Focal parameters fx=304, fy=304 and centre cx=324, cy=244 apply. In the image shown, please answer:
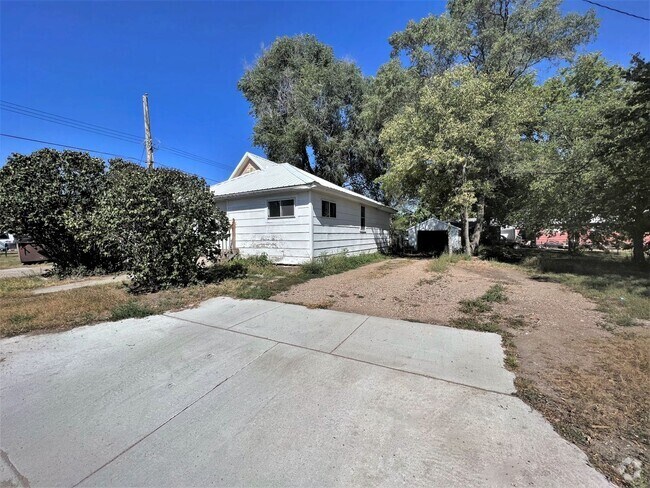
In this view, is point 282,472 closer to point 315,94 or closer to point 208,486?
point 208,486

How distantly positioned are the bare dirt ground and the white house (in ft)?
11.2

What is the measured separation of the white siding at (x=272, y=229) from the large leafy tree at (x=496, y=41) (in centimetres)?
728

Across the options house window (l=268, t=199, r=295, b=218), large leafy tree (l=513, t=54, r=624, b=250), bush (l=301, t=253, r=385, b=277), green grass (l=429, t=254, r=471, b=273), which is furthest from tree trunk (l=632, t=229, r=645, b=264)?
house window (l=268, t=199, r=295, b=218)

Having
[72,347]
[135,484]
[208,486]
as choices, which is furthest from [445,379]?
[72,347]

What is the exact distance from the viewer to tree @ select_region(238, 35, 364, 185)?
2055 centimetres

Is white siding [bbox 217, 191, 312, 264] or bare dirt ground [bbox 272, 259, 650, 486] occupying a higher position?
white siding [bbox 217, 191, 312, 264]

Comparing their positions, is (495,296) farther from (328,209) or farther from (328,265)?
(328,209)

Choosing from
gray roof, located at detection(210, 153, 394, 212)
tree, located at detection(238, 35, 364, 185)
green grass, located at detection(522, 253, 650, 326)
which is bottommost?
green grass, located at detection(522, 253, 650, 326)

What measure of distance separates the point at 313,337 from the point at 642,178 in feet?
35.2

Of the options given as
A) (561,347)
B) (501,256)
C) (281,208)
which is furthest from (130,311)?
(501,256)

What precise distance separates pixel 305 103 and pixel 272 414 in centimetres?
2083

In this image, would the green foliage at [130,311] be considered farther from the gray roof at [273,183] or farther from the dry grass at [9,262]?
the dry grass at [9,262]

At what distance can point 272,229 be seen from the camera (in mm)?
11773

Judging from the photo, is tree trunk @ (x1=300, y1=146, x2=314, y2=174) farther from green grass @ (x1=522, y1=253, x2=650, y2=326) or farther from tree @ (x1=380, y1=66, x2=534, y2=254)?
green grass @ (x1=522, y1=253, x2=650, y2=326)
